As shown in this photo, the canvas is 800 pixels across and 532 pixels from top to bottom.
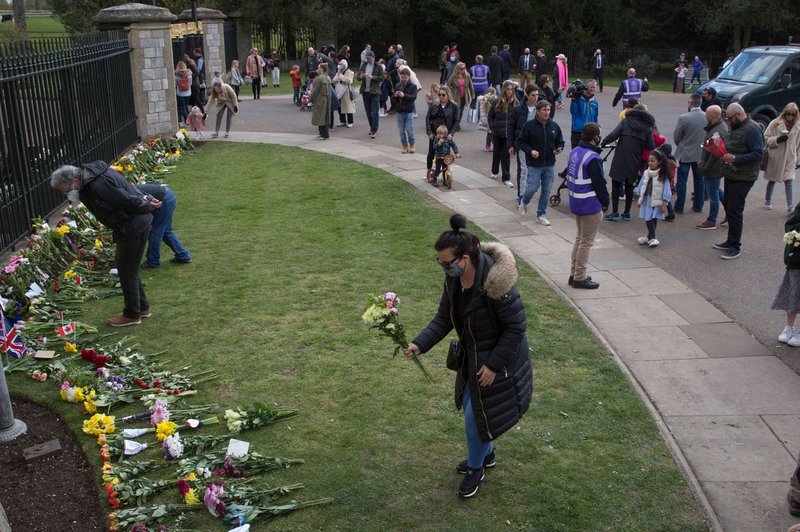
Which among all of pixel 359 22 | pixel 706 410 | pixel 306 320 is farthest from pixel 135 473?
pixel 359 22

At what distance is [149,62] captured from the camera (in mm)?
16734

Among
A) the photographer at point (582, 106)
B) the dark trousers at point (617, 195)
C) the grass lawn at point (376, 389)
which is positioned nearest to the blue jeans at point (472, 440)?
the grass lawn at point (376, 389)

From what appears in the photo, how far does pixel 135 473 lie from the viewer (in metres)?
5.36

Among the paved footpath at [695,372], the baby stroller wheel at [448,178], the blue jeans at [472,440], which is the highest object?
the blue jeans at [472,440]

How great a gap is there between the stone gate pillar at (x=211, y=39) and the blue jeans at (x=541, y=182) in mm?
17374

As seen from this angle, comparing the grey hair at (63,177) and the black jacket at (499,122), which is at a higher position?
the grey hair at (63,177)

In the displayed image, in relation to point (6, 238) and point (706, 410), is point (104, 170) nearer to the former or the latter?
point (6, 238)

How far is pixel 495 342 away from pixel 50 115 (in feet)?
28.7

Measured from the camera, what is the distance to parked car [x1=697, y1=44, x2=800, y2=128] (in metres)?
18.1

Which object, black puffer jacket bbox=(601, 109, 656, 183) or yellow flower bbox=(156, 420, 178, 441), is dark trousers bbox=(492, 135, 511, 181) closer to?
black puffer jacket bbox=(601, 109, 656, 183)

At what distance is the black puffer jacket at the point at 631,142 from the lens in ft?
37.3

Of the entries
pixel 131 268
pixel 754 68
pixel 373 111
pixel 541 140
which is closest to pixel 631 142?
pixel 541 140

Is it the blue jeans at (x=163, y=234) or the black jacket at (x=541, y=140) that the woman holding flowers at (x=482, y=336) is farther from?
the black jacket at (x=541, y=140)

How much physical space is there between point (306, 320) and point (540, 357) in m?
2.43
